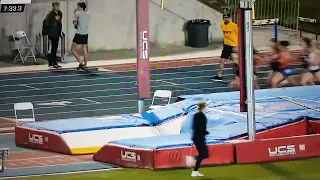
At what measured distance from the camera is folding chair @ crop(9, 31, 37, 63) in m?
28.7

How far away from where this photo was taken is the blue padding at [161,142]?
720 inches

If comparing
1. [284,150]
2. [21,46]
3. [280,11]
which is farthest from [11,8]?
[284,150]

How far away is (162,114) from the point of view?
823 inches

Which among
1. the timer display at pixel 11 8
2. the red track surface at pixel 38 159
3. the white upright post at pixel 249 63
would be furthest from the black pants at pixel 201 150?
the timer display at pixel 11 8

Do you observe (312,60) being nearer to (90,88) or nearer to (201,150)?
(90,88)

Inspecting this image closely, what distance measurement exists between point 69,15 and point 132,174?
12.4m

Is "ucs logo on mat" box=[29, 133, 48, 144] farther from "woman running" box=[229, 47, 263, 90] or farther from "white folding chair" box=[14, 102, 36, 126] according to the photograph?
"woman running" box=[229, 47, 263, 90]

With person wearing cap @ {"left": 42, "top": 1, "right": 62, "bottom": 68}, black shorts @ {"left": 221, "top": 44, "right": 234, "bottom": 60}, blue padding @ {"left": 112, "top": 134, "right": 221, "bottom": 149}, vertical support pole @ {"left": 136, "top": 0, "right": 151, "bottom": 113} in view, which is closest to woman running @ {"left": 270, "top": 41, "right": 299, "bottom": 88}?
black shorts @ {"left": 221, "top": 44, "right": 234, "bottom": 60}

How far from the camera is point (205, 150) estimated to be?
57.6 feet

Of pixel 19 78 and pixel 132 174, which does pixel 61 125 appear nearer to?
pixel 132 174

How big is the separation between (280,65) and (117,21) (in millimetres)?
8191

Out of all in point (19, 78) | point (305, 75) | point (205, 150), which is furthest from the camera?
point (19, 78)

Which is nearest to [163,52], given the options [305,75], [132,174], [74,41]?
[74,41]

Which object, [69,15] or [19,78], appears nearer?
[19,78]
